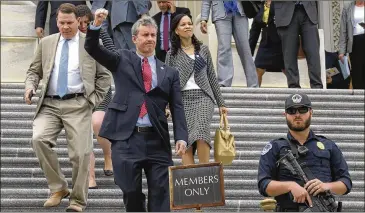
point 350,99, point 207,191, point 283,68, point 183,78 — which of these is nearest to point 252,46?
point 283,68

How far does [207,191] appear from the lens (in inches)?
370

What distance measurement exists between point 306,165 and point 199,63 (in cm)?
267

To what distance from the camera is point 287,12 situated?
49.0 feet

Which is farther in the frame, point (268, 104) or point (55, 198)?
point (268, 104)

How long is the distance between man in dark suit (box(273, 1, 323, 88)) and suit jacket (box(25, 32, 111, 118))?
4252 millimetres

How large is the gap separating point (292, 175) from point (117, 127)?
1.38m

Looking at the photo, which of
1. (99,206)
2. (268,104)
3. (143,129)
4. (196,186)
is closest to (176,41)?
(99,206)

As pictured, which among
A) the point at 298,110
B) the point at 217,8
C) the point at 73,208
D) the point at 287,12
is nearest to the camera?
the point at 298,110

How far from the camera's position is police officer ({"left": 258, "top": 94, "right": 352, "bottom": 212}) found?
8.80 meters

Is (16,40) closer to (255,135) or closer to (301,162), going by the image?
(255,135)

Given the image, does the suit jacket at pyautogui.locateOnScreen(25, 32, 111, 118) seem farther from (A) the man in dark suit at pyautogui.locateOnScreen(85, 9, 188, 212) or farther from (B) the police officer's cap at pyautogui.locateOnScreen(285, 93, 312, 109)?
(B) the police officer's cap at pyautogui.locateOnScreen(285, 93, 312, 109)

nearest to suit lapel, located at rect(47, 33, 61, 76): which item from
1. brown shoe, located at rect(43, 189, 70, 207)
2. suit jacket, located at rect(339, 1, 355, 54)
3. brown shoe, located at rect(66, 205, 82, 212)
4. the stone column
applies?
brown shoe, located at rect(43, 189, 70, 207)

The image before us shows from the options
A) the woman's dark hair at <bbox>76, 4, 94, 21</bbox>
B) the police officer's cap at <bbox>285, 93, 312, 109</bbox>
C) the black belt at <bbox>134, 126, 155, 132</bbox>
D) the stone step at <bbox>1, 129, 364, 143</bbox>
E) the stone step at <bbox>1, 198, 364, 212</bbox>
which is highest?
the woman's dark hair at <bbox>76, 4, 94, 21</bbox>

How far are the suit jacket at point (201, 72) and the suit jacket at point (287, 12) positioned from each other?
3495mm
